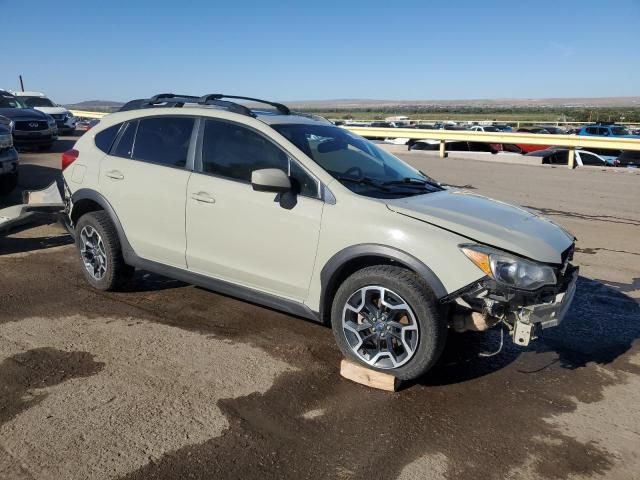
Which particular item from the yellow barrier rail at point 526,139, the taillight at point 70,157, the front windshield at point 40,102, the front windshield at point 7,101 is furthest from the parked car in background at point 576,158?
the front windshield at point 40,102

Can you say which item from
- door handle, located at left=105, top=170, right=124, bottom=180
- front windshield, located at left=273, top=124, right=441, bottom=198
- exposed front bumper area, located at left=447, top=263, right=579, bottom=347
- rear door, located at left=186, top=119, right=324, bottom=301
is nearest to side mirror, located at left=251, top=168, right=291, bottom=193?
rear door, located at left=186, top=119, right=324, bottom=301

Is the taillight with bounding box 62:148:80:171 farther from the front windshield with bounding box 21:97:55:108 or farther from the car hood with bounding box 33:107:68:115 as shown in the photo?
the front windshield with bounding box 21:97:55:108

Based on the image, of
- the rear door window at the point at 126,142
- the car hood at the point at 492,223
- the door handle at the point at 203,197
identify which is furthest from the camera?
the rear door window at the point at 126,142

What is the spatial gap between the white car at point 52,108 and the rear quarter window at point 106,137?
1948cm

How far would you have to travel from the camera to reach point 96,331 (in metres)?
4.65

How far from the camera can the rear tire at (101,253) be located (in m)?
5.34

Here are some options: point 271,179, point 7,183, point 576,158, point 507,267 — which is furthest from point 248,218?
point 576,158

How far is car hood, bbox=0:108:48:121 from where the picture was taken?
16.1 meters

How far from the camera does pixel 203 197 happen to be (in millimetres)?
4613

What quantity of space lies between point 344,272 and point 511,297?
1.13 m

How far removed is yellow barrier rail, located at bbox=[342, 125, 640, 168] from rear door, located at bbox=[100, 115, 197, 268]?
28.9 feet

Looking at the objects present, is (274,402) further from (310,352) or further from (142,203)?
(142,203)

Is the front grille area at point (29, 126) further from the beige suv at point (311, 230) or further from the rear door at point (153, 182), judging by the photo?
the rear door at point (153, 182)

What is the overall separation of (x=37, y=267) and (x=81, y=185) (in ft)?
4.83
